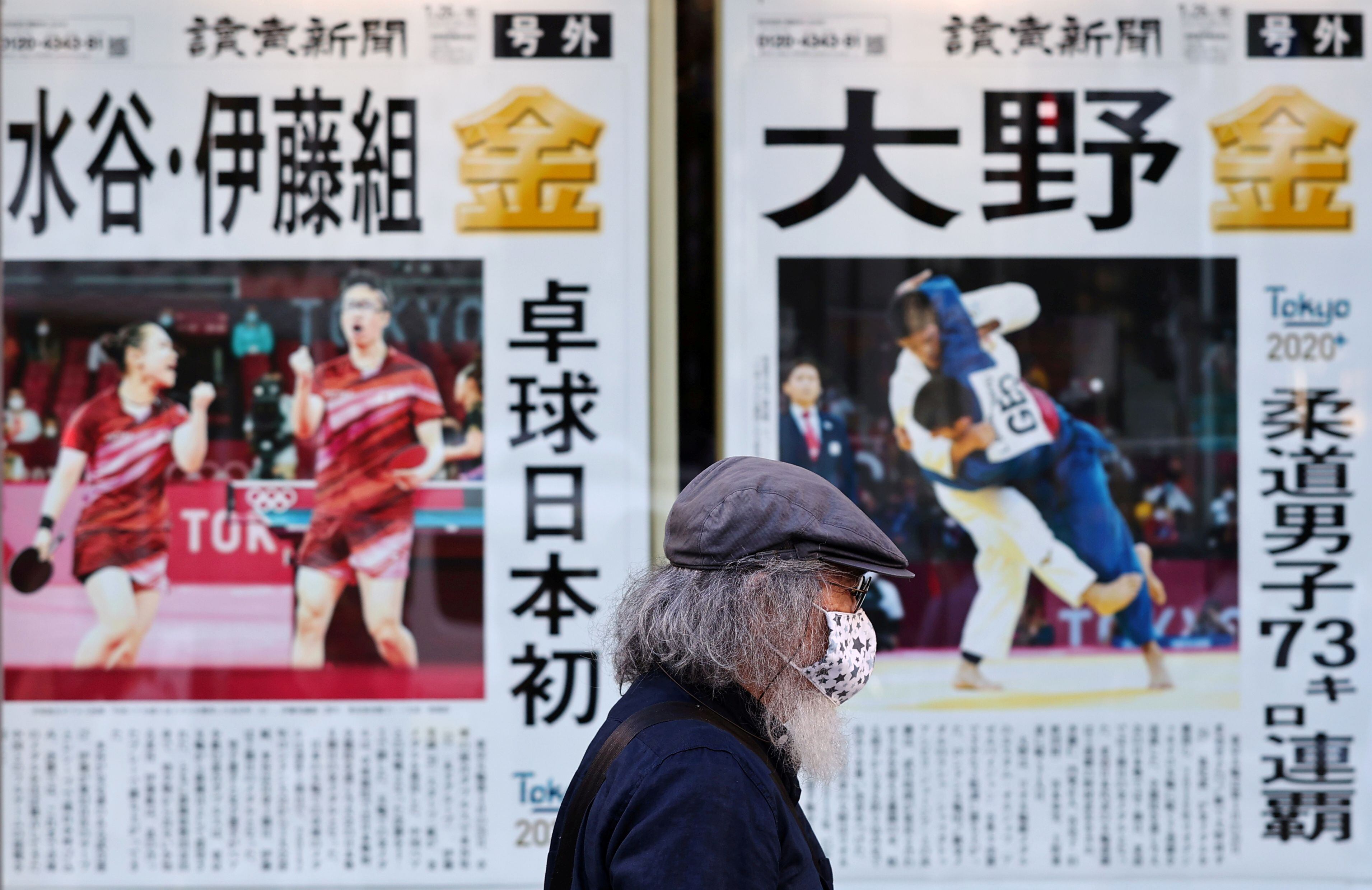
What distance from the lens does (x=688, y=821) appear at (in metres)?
1.53

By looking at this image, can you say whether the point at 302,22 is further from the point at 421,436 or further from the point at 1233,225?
the point at 1233,225

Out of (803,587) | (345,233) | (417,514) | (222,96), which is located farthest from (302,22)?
(803,587)

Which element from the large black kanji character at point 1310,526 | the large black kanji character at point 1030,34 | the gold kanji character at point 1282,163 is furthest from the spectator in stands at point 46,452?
the large black kanji character at point 1310,526

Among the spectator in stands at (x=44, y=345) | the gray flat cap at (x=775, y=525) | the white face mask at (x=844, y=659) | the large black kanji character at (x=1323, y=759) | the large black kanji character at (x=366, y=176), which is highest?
the large black kanji character at (x=366, y=176)

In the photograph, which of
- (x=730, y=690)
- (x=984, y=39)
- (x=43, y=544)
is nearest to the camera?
(x=730, y=690)

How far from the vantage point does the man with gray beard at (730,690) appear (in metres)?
1.54

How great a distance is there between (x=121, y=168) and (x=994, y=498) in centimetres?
290

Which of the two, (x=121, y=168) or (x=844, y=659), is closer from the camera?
(x=844, y=659)

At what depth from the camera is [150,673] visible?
145 inches

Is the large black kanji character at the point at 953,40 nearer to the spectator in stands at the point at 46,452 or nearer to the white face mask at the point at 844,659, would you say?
the white face mask at the point at 844,659

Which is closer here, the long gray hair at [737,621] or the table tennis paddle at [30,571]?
the long gray hair at [737,621]

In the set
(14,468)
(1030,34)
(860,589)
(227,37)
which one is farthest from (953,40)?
(14,468)

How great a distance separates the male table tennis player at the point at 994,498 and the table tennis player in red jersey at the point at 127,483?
85.3 inches

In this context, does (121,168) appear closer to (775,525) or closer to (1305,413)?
(775,525)
